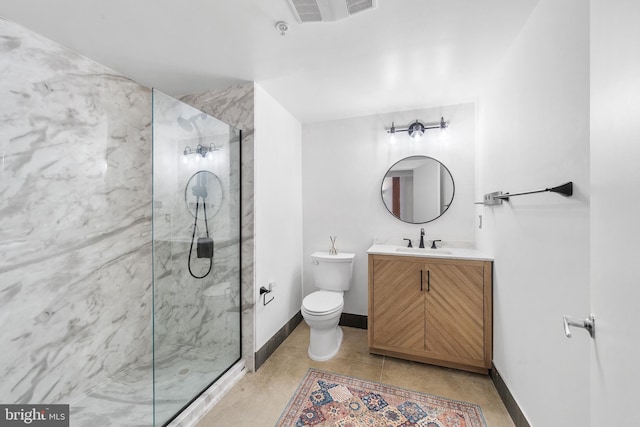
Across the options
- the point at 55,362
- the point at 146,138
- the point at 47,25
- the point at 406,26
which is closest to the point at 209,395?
the point at 55,362

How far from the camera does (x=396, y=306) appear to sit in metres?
2.14

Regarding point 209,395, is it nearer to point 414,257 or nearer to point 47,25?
point 414,257

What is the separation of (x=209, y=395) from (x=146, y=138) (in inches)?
81.8

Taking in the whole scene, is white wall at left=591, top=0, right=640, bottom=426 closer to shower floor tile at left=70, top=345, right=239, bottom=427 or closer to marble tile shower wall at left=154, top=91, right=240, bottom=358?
marble tile shower wall at left=154, top=91, right=240, bottom=358

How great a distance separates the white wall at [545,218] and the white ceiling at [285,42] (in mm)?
293

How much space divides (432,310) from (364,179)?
4.76ft

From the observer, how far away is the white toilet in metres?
2.14

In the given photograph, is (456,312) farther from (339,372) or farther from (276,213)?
(276,213)

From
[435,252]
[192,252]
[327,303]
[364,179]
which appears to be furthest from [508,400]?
[192,252]

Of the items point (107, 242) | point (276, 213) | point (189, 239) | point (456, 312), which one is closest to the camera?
point (189, 239)

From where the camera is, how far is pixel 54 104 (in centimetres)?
155

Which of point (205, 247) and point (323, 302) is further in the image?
point (323, 302)

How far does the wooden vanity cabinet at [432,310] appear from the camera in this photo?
76.2 inches

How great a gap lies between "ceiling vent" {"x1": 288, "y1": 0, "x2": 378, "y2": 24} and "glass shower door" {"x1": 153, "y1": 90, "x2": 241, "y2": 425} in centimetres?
92
